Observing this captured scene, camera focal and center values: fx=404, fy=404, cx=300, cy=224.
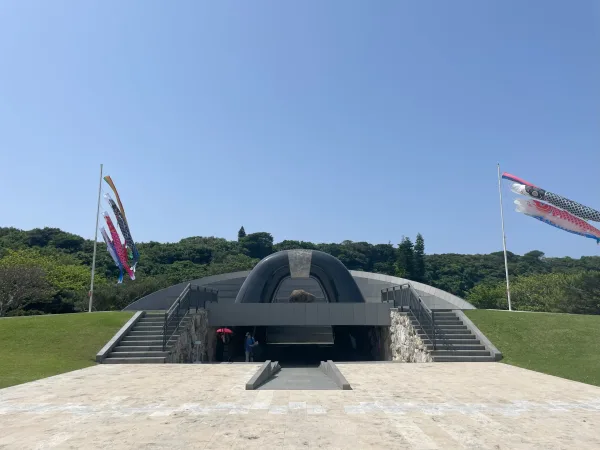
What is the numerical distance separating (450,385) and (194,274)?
59731mm

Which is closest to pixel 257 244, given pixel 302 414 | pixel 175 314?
pixel 175 314

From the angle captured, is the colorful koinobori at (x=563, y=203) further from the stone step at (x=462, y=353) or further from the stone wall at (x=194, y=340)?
the stone wall at (x=194, y=340)

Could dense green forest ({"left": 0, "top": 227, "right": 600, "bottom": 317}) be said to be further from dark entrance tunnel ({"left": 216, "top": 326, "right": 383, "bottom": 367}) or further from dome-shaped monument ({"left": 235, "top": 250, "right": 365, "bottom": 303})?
dome-shaped monument ({"left": 235, "top": 250, "right": 365, "bottom": 303})

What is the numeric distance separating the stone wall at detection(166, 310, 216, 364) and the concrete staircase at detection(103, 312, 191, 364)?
11.4 inches

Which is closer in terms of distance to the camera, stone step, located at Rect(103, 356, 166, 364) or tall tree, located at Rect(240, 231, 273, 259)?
stone step, located at Rect(103, 356, 166, 364)

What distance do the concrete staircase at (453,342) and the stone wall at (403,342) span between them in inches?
9.7

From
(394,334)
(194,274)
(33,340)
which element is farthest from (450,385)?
(194,274)

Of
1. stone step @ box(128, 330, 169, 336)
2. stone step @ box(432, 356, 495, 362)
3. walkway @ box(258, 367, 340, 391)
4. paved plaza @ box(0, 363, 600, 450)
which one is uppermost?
stone step @ box(128, 330, 169, 336)

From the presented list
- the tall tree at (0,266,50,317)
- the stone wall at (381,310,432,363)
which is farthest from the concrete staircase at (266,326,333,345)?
the tall tree at (0,266,50,317)

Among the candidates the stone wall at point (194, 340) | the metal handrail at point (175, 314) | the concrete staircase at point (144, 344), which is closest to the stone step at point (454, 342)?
the stone wall at point (194, 340)

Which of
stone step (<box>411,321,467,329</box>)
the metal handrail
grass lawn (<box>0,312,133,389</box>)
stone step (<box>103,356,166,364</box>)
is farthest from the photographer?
stone step (<box>411,321,467,329</box>)

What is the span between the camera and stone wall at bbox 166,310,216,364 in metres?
16.0

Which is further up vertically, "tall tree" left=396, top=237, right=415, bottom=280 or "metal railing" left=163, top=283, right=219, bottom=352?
"tall tree" left=396, top=237, right=415, bottom=280

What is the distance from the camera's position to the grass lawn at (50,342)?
12.3 m
